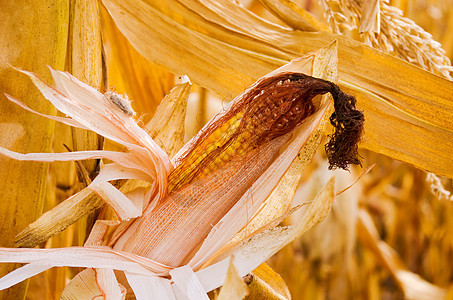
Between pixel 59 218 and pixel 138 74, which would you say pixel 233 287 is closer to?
Answer: pixel 59 218

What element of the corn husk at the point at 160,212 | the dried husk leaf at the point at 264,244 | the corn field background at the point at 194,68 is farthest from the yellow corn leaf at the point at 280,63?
the dried husk leaf at the point at 264,244

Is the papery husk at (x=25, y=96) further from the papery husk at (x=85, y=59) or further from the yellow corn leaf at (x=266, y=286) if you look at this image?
the yellow corn leaf at (x=266, y=286)

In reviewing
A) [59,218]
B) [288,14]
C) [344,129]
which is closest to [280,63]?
[288,14]

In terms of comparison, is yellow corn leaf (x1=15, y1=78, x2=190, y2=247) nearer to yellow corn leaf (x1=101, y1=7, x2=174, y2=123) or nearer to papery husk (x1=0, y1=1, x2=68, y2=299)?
papery husk (x1=0, y1=1, x2=68, y2=299)

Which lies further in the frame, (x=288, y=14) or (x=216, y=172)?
(x=288, y=14)

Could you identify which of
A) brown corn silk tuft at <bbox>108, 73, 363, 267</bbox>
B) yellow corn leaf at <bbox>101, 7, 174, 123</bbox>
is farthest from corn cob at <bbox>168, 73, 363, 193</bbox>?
yellow corn leaf at <bbox>101, 7, 174, 123</bbox>
